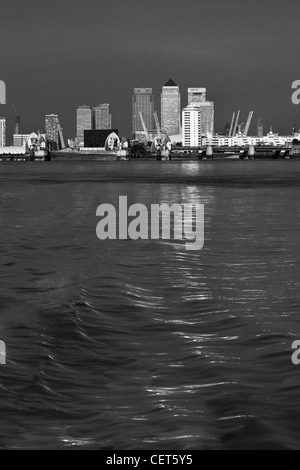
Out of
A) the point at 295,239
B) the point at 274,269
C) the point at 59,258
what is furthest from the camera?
the point at 295,239

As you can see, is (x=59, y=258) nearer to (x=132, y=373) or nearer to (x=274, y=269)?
(x=274, y=269)

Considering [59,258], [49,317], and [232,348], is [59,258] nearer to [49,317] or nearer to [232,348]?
[49,317]

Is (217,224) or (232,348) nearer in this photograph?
(232,348)

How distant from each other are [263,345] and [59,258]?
739 centimetres

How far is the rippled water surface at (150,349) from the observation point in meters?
5.51

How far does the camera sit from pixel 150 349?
758cm

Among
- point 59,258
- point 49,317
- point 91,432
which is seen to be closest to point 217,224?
point 59,258

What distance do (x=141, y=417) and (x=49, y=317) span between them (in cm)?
340

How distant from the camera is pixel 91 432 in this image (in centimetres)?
543

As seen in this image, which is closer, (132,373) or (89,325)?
(132,373)

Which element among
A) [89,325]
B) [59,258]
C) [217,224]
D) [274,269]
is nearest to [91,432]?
[89,325]

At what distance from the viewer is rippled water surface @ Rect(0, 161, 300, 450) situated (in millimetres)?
5508

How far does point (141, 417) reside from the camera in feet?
18.8
